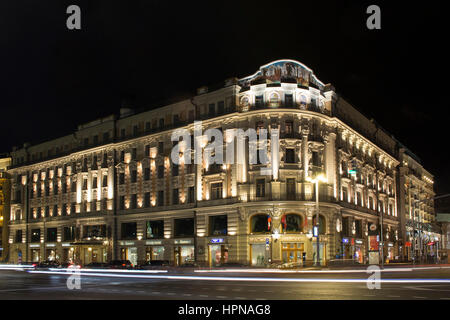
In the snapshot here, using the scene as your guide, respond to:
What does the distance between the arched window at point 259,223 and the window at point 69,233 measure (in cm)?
3534

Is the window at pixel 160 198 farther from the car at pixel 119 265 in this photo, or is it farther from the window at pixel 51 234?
the window at pixel 51 234

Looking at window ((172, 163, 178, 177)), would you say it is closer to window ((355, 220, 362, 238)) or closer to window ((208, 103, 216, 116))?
window ((208, 103, 216, 116))

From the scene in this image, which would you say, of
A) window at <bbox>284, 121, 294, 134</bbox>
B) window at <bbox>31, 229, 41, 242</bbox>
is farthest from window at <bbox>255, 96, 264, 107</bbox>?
window at <bbox>31, 229, 41, 242</bbox>

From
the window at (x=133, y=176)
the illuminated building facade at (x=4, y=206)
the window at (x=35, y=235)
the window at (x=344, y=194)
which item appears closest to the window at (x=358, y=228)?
the window at (x=344, y=194)

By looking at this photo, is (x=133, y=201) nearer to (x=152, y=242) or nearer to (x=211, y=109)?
(x=152, y=242)

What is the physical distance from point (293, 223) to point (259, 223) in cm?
378

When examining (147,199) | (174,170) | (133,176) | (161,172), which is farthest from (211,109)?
(133,176)

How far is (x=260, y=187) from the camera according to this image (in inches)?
2237

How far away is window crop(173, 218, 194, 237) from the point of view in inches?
2481

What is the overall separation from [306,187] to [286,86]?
11849 mm

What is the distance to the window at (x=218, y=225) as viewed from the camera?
59.2 meters

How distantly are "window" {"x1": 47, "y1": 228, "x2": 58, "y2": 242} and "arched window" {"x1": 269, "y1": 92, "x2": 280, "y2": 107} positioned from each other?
151ft
